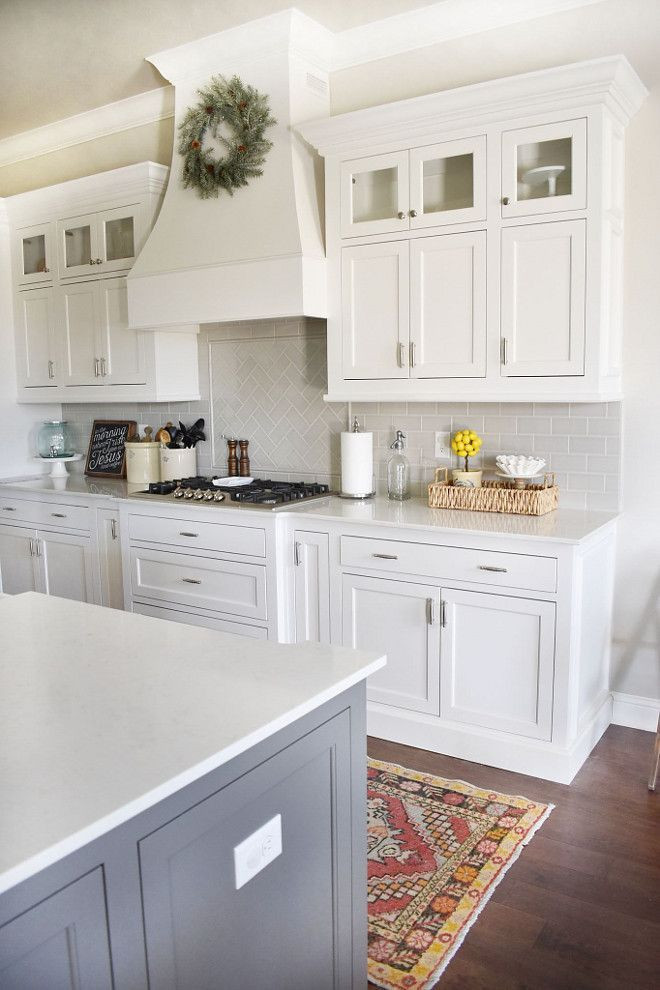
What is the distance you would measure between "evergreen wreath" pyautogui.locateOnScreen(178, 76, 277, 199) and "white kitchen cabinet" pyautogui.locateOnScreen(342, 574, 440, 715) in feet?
6.32

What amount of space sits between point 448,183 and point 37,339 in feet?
9.37

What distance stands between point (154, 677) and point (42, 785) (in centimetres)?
42

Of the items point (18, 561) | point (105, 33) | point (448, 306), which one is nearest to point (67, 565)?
point (18, 561)

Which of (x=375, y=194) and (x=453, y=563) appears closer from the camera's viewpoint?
(x=453, y=563)

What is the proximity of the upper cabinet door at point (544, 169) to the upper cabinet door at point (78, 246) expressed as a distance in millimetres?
2435

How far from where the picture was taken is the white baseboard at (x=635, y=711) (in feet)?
11.2

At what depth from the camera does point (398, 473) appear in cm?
375

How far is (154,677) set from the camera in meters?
1.58

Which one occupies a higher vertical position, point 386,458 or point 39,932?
point 386,458

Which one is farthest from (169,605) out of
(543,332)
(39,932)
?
(39,932)

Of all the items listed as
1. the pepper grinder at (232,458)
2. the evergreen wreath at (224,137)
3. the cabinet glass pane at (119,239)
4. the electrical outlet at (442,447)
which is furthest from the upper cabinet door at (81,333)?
the electrical outlet at (442,447)

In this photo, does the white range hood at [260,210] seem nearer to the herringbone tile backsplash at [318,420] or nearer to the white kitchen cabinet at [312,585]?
the herringbone tile backsplash at [318,420]

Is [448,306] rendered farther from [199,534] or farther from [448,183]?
[199,534]

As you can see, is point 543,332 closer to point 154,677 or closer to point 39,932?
point 154,677
